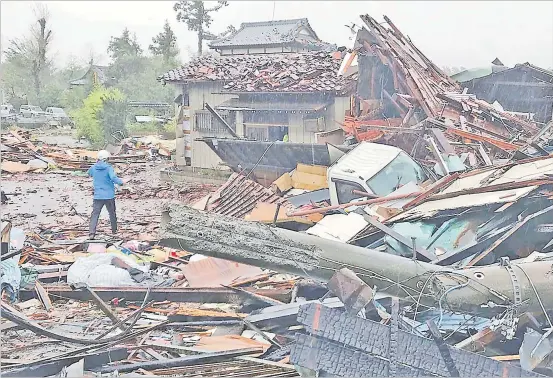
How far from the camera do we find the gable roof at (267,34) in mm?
22375

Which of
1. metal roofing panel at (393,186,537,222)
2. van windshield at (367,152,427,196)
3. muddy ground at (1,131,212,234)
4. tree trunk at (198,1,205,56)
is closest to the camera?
metal roofing panel at (393,186,537,222)

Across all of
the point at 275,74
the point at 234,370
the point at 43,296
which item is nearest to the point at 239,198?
the point at 43,296

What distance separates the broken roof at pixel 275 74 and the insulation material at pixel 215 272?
8059mm

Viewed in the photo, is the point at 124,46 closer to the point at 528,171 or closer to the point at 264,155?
the point at 264,155

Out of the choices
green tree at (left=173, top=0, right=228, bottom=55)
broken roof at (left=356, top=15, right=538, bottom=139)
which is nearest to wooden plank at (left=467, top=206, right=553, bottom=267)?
broken roof at (left=356, top=15, right=538, bottom=139)

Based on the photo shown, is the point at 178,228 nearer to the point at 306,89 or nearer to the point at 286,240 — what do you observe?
the point at 286,240

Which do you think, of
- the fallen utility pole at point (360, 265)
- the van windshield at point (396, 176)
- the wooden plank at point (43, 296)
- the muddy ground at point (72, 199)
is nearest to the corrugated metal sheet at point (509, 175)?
the van windshield at point (396, 176)

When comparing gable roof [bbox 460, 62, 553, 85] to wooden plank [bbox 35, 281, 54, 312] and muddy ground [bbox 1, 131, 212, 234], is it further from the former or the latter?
wooden plank [bbox 35, 281, 54, 312]

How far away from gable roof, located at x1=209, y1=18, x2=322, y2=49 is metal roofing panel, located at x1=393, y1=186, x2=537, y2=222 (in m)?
17.0

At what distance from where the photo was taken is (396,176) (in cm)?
751

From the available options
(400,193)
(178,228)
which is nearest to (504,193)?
(400,193)

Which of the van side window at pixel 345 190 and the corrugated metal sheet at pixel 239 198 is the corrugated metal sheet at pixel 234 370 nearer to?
the van side window at pixel 345 190

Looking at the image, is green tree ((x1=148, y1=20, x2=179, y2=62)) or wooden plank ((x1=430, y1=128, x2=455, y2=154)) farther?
green tree ((x1=148, y1=20, x2=179, y2=62))

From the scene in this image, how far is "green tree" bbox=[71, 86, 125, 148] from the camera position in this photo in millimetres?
24344
